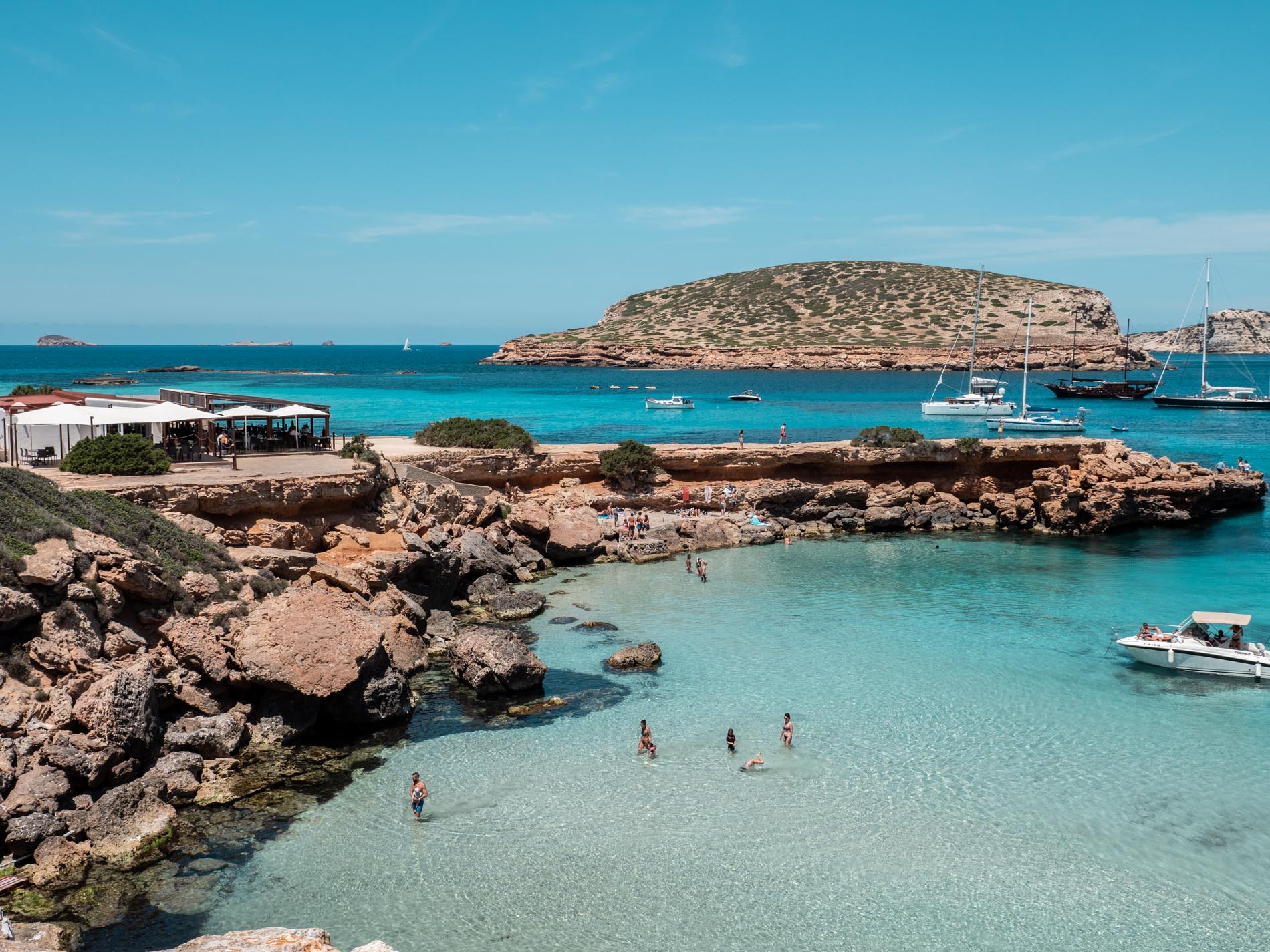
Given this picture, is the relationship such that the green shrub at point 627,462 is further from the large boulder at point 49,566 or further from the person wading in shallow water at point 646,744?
the large boulder at point 49,566

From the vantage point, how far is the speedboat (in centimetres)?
2045

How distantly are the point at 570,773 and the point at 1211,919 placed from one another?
365 inches

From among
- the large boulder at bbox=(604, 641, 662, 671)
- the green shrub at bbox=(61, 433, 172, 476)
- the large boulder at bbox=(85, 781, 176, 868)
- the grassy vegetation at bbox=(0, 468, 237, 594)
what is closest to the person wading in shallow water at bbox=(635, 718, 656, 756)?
the large boulder at bbox=(604, 641, 662, 671)

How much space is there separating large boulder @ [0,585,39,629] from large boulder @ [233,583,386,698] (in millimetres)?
3276

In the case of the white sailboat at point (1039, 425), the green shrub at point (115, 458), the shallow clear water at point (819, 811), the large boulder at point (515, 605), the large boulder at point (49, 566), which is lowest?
the shallow clear water at point (819, 811)

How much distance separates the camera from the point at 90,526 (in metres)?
18.4

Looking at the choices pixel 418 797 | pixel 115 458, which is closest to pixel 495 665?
pixel 418 797

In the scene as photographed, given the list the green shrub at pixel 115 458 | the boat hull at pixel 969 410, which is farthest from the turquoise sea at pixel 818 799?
the boat hull at pixel 969 410

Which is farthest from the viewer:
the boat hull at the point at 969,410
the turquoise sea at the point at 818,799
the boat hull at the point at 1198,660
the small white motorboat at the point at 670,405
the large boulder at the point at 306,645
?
the small white motorboat at the point at 670,405

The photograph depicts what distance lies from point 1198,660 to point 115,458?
2665 cm

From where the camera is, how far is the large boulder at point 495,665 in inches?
733

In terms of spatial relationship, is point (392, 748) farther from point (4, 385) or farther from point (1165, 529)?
point (4, 385)

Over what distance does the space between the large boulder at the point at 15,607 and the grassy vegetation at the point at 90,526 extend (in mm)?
651

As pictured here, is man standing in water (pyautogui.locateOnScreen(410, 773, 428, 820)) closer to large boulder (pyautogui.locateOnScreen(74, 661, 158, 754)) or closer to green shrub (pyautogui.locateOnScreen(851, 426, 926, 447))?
large boulder (pyautogui.locateOnScreen(74, 661, 158, 754))
